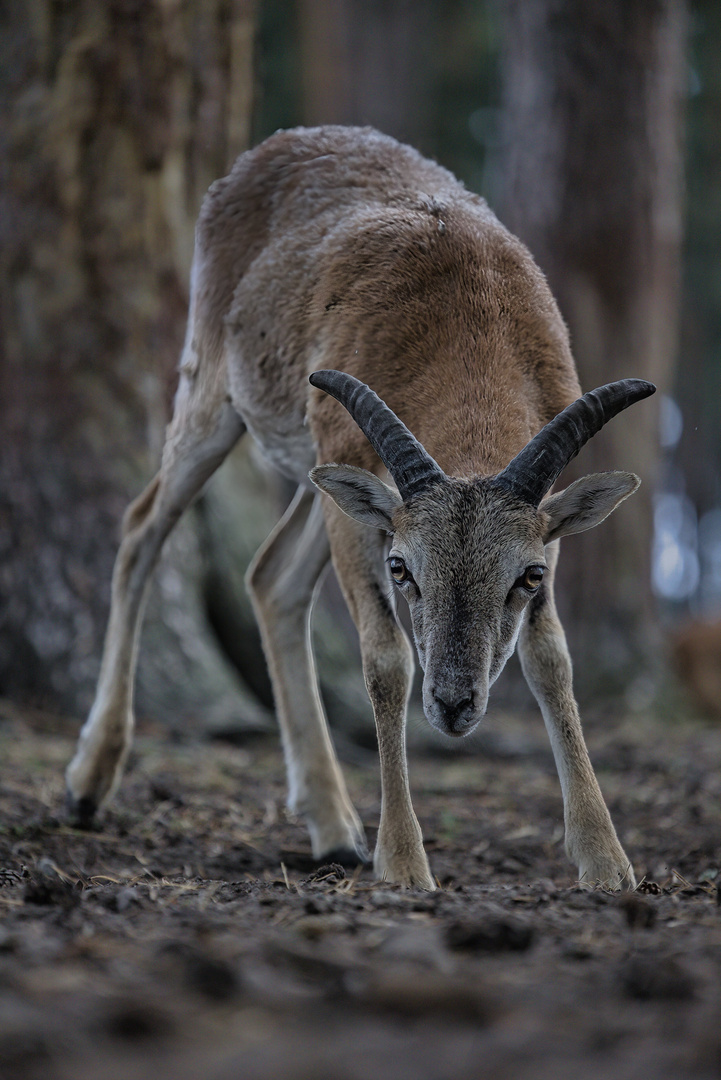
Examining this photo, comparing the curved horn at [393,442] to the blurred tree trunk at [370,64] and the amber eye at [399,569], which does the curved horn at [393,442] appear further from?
the blurred tree trunk at [370,64]

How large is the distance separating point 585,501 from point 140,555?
3074mm

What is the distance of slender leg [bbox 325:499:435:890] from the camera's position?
472 cm

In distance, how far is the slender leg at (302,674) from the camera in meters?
5.91

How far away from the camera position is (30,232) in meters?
8.68

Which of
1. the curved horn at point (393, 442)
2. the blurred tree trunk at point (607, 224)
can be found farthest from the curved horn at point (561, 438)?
the blurred tree trunk at point (607, 224)

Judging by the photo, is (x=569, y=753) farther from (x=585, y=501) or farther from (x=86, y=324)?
(x=86, y=324)

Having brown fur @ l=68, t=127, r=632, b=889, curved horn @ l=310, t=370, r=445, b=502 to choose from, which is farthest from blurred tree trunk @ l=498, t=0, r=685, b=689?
curved horn @ l=310, t=370, r=445, b=502

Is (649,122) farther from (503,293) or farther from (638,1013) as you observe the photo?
(638,1013)

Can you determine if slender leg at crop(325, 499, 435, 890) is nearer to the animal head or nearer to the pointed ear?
the animal head

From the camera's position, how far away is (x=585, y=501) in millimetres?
4859

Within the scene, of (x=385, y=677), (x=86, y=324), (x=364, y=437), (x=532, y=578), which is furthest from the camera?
(x=86, y=324)

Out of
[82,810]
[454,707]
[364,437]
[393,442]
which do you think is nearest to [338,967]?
[454,707]

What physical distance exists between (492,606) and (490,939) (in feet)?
5.84

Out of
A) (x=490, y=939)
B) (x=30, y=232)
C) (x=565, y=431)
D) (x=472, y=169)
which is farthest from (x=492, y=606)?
(x=472, y=169)
